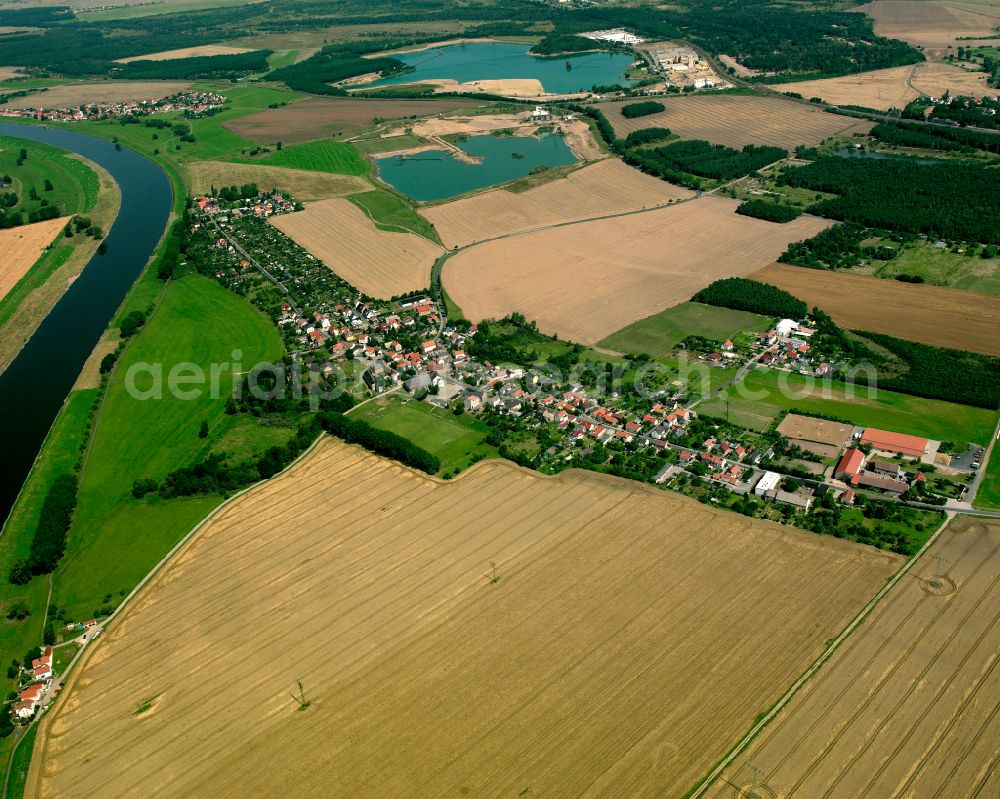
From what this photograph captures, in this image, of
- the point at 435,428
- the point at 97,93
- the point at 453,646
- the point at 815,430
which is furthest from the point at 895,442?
the point at 97,93

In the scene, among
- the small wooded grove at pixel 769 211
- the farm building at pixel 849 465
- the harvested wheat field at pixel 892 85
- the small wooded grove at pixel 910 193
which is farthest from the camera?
the harvested wheat field at pixel 892 85

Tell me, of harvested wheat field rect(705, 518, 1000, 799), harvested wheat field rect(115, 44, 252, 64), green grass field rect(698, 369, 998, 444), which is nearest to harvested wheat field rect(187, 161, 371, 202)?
green grass field rect(698, 369, 998, 444)

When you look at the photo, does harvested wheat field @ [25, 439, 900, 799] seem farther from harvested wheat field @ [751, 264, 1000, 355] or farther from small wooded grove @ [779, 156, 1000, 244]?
small wooded grove @ [779, 156, 1000, 244]

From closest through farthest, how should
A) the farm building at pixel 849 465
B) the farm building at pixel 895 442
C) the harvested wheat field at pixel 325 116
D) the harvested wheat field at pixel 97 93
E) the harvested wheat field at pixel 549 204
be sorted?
the farm building at pixel 849 465
the farm building at pixel 895 442
the harvested wheat field at pixel 549 204
the harvested wheat field at pixel 325 116
the harvested wheat field at pixel 97 93

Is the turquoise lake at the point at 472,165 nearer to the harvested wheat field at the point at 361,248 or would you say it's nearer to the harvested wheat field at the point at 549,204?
the harvested wheat field at the point at 549,204

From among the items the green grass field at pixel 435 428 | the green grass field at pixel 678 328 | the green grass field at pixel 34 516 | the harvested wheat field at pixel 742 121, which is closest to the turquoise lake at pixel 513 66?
the harvested wheat field at pixel 742 121

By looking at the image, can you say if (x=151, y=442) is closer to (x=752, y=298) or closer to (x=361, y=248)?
(x=361, y=248)

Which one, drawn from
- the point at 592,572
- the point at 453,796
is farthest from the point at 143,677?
the point at 592,572
